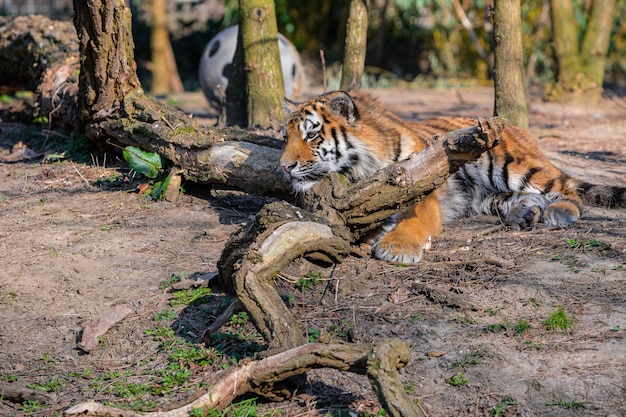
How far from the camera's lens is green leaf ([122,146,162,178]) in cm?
570

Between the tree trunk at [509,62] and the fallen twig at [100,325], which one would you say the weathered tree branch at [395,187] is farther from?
the tree trunk at [509,62]

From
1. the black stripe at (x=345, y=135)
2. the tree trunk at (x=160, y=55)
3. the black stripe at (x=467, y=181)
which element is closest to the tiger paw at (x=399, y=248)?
the black stripe at (x=345, y=135)

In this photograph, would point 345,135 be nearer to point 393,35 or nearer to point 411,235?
point 411,235

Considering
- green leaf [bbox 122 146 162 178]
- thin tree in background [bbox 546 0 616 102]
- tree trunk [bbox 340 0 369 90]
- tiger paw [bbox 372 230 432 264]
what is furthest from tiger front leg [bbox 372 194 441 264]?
thin tree in background [bbox 546 0 616 102]

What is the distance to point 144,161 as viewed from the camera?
5695mm

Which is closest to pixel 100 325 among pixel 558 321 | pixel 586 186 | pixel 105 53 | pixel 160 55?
pixel 558 321

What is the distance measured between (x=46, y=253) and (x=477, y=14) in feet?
40.9

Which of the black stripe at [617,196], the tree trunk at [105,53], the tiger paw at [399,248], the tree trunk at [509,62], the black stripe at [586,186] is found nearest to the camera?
the tiger paw at [399,248]

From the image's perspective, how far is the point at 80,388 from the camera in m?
3.50

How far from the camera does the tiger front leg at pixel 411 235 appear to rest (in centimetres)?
450

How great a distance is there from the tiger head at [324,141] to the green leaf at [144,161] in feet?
4.22

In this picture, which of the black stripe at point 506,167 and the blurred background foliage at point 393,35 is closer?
the black stripe at point 506,167

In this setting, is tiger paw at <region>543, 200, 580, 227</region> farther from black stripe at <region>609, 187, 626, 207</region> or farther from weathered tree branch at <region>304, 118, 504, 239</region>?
weathered tree branch at <region>304, 118, 504, 239</region>

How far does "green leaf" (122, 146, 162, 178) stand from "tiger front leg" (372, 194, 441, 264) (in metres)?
1.92
